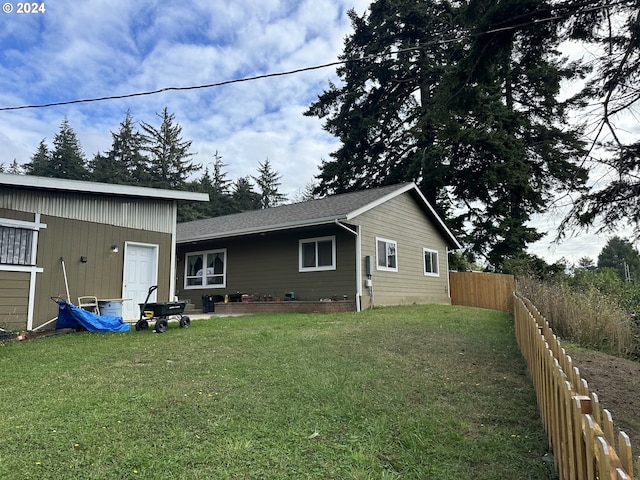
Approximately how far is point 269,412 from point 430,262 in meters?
15.1

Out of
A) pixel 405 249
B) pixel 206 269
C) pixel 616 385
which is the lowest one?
pixel 616 385

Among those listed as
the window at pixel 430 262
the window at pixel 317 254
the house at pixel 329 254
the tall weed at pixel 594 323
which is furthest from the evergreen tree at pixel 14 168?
the tall weed at pixel 594 323

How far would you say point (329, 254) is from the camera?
1417 cm

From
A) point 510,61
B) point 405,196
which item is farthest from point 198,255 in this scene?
point 510,61

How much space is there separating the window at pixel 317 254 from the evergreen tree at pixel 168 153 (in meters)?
32.1

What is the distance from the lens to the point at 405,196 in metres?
16.7

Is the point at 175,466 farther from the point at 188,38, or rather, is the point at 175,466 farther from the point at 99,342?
the point at 188,38

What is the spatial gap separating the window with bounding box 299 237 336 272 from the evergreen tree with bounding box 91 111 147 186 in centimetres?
3102

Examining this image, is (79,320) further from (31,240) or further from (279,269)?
(279,269)

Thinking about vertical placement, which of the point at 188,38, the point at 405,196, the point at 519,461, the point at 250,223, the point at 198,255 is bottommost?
the point at 519,461

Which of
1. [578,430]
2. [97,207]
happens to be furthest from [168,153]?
[578,430]

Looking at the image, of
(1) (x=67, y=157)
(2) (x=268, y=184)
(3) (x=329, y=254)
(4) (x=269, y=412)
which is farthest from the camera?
(2) (x=268, y=184)

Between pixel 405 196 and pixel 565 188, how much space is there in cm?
1053

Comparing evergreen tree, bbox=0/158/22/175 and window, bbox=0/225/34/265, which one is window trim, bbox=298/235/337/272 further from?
evergreen tree, bbox=0/158/22/175
